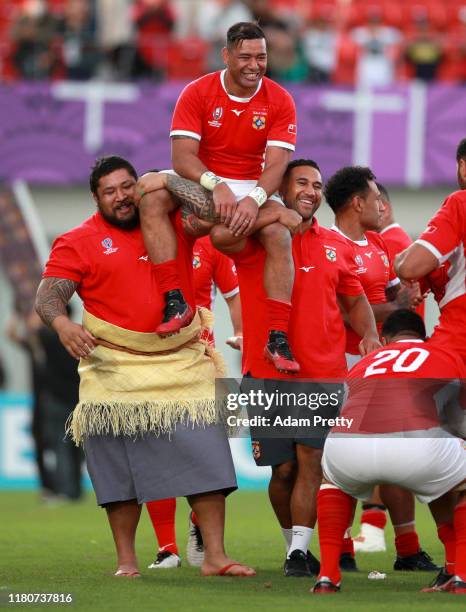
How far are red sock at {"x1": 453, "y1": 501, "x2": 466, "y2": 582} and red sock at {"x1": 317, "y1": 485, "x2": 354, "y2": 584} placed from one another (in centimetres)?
55

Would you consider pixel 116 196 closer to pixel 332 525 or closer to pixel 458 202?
pixel 458 202

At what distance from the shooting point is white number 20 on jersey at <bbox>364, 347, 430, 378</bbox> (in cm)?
705

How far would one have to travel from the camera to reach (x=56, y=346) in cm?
1520

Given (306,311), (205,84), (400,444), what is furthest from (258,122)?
(400,444)

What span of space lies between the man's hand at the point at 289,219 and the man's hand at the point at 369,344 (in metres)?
1.04

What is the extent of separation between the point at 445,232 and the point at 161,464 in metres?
2.13

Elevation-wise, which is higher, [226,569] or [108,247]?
[108,247]

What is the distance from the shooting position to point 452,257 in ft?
23.9

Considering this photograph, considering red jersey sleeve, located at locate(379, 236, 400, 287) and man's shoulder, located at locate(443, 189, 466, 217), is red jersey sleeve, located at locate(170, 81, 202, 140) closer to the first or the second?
man's shoulder, located at locate(443, 189, 466, 217)

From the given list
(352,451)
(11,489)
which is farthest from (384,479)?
(11,489)

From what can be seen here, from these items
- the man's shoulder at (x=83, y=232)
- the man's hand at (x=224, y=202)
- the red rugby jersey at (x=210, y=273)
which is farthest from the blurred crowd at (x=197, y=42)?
the man's hand at (x=224, y=202)

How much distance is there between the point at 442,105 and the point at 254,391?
1116 cm

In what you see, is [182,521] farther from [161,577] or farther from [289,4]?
[289,4]

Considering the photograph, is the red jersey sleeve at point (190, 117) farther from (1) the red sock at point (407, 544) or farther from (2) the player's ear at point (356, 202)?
(1) the red sock at point (407, 544)
